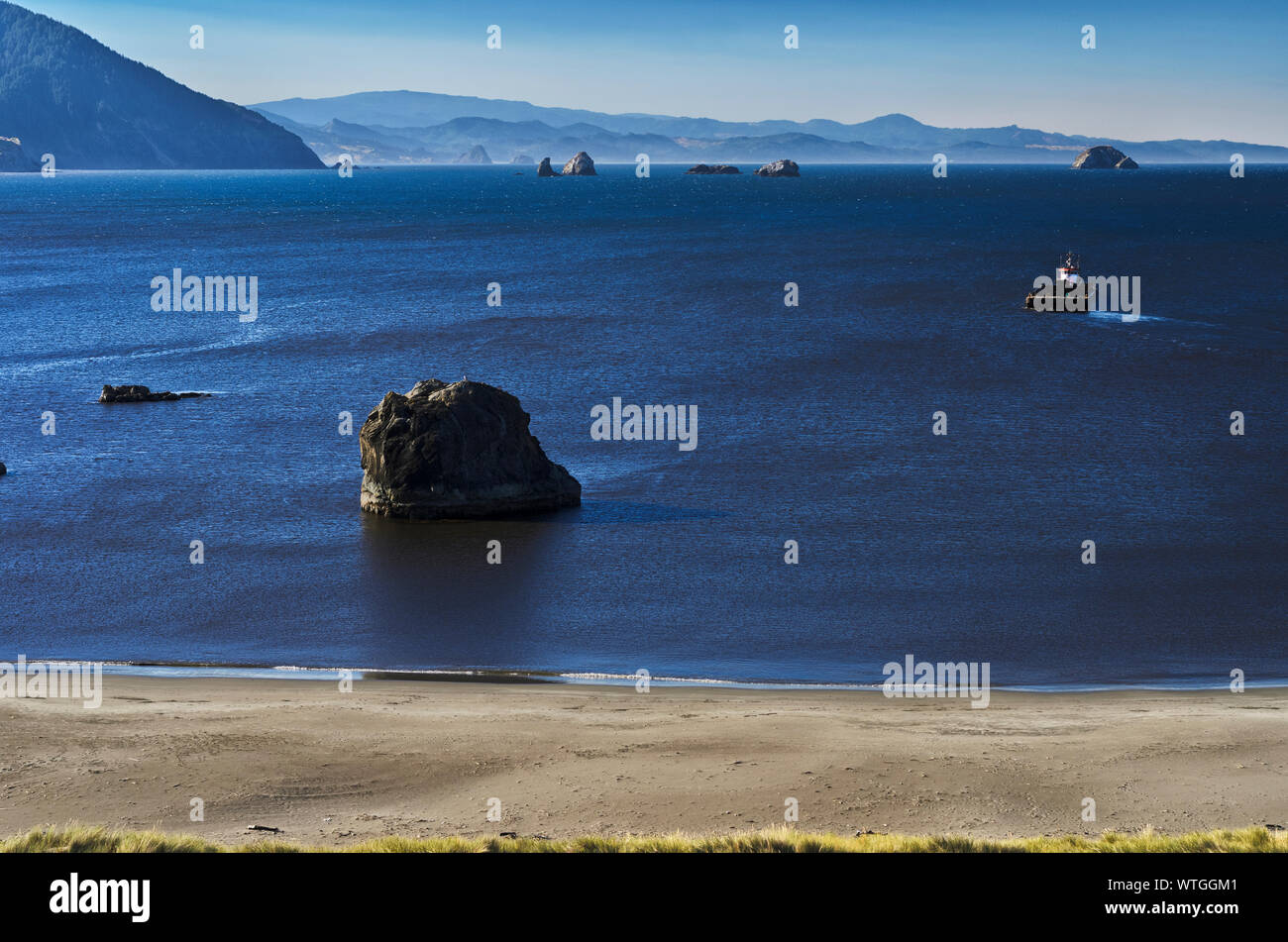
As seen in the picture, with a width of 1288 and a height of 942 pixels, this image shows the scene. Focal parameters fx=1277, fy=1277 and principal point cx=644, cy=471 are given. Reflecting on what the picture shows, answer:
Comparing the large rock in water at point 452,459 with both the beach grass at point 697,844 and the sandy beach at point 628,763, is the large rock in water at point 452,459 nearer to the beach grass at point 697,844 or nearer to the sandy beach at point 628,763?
the sandy beach at point 628,763

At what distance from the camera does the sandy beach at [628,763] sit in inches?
633

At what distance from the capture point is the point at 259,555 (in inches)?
1252

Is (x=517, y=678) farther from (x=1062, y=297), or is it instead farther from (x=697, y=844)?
(x=1062, y=297)

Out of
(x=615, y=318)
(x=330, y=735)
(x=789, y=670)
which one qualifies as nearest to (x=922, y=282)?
(x=615, y=318)

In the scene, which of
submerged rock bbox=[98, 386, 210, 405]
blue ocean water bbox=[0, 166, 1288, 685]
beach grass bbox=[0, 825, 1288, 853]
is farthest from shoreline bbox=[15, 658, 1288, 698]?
submerged rock bbox=[98, 386, 210, 405]

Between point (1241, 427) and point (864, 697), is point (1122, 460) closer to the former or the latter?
point (1241, 427)

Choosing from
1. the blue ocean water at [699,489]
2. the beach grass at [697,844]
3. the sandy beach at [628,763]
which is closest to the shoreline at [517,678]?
the blue ocean water at [699,489]

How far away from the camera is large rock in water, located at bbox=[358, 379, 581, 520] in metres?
34.3

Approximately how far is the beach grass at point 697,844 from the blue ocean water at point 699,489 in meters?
10.8

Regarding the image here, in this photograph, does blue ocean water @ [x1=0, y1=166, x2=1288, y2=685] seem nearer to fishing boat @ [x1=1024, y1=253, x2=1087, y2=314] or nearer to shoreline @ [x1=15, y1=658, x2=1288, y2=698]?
shoreline @ [x1=15, y1=658, x2=1288, y2=698]

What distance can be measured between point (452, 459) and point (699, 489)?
7810 mm

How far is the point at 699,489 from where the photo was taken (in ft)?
125

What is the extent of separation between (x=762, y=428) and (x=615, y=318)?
3097cm

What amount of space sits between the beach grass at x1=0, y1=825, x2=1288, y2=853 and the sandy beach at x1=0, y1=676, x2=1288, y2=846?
160 centimetres
